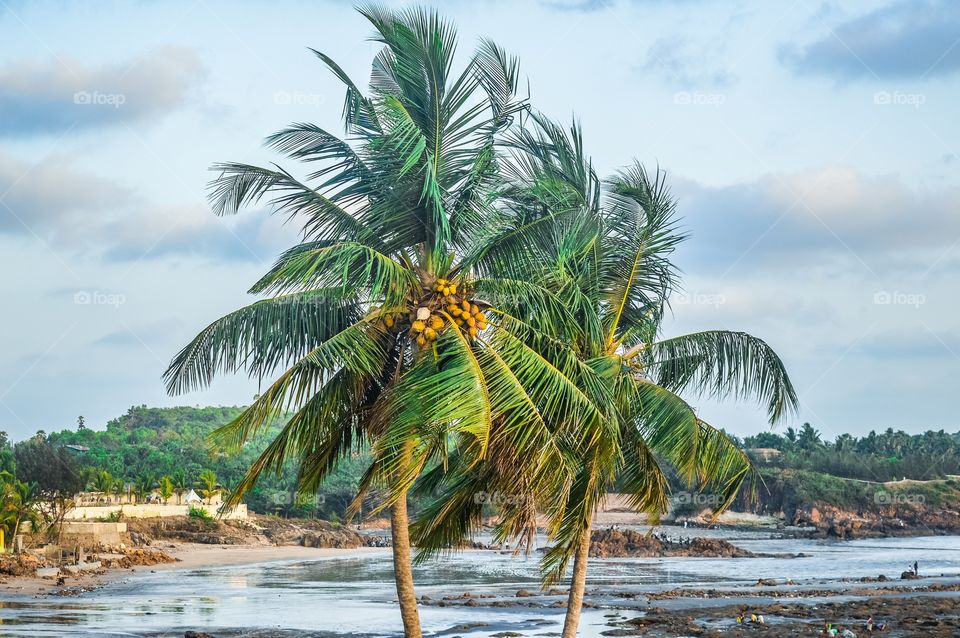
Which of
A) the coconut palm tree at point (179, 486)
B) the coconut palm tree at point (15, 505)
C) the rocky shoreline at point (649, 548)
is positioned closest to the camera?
the coconut palm tree at point (15, 505)

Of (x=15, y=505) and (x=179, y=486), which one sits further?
(x=179, y=486)

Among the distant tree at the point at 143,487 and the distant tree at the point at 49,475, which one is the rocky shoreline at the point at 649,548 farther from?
the distant tree at the point at 143,487

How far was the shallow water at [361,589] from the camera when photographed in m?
25.2

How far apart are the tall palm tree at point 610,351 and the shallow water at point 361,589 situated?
35.6 ft

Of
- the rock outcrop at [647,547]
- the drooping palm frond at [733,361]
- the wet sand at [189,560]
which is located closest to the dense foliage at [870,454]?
the rock outcrop at [647,547]

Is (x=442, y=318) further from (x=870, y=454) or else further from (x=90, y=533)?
(x=870, y=454)

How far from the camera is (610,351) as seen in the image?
1492 centimetres

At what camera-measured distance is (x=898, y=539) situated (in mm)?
75938

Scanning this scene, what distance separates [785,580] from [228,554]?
99.9 ft

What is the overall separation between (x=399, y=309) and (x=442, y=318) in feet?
1.82

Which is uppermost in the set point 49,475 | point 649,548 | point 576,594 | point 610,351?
point 610,351

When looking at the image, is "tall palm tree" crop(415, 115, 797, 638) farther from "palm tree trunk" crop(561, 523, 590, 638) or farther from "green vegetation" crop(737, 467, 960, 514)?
"green vegetation" crop(737, 467, 960, 514)

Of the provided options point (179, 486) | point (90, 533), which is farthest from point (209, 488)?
point (90, 533)

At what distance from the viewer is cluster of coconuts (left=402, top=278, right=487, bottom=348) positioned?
12.0m
